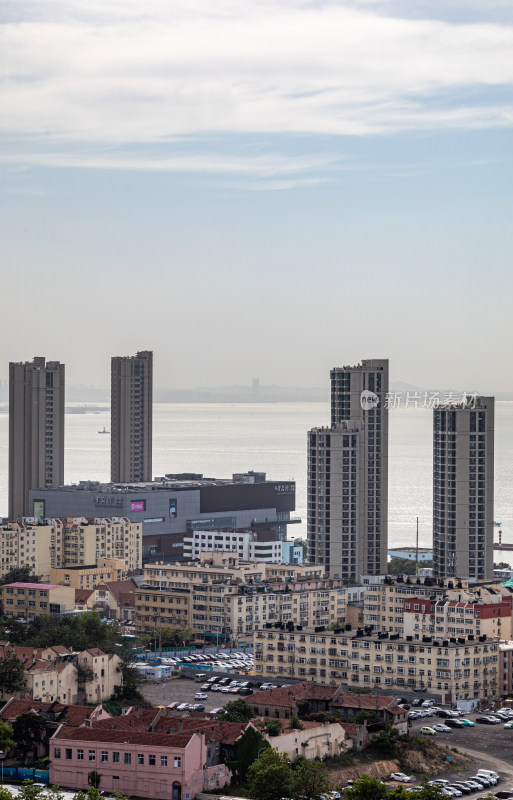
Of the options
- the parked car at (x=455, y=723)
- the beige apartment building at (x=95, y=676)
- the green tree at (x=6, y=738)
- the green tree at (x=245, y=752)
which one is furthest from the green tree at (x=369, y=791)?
the beige apartment building at (x=95, y=676)

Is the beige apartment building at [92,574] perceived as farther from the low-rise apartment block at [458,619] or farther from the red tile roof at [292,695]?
the red tile roof at [292,695]

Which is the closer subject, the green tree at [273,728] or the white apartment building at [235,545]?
the green tree at [273,728]

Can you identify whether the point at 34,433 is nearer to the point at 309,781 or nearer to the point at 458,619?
the point at 458,619

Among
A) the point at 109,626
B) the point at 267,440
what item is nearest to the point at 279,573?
the point at 109,626

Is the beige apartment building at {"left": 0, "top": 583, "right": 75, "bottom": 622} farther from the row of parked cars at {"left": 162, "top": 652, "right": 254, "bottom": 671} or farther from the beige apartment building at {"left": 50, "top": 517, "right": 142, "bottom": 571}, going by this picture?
the beige apartment building at {"left": 50, "top": 517, "right": 142, "bottom": 571}

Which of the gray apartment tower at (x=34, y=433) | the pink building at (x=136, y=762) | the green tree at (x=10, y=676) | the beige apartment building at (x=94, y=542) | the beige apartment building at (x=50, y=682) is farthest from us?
the gray apartment tower at (x=34, y=433)

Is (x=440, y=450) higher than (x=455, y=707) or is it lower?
higher

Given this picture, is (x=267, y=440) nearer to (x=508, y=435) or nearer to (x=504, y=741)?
(x=508, y=435)
